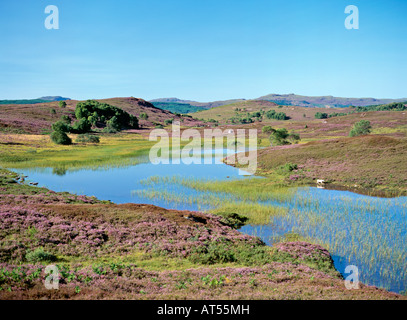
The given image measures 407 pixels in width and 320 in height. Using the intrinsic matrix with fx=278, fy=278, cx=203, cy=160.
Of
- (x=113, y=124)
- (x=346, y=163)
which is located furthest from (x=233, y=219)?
(x=113, y=124)

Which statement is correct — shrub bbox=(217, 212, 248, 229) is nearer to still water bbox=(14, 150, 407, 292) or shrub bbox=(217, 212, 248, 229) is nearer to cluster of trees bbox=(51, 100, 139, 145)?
still water bbox=(14, 150, 407, 292)

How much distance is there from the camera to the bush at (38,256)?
588 inches

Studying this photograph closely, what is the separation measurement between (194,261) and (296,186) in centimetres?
2862

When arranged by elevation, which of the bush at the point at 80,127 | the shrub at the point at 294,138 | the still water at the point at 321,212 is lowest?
the still water at the point at 321,212

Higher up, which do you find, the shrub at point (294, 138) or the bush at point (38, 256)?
the shrub at point (294, 138)

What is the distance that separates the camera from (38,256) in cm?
1507

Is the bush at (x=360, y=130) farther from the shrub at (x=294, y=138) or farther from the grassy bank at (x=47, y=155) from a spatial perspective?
the grassy bank at (x=47, y=155)

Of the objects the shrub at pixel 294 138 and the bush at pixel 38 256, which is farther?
the shrub at pixel 294 138

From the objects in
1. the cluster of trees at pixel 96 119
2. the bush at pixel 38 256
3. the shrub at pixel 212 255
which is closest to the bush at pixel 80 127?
the cluster of trees at pixel 96 119

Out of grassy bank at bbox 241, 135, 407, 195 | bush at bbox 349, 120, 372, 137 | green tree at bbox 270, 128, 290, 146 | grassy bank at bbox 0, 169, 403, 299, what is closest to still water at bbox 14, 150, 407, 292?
grassy bank at bbox 0, 169, 403, 299

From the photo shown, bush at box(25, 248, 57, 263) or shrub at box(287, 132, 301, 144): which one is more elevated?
shrub at box(287, 132, 301, 144)

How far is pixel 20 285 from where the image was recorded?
35.8 ft

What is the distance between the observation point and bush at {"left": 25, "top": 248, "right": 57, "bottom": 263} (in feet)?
49.0
